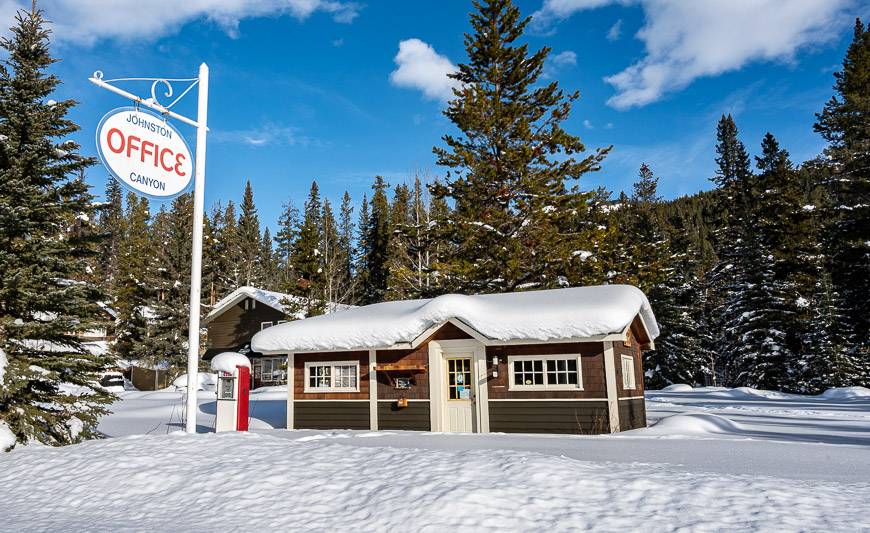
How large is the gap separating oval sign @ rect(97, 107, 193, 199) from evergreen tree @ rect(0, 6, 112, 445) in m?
3.41

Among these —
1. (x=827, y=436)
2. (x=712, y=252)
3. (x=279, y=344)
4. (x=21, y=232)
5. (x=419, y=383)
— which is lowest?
(x=827, y=436)

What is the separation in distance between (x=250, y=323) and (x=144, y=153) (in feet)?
101

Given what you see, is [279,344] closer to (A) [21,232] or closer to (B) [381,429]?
(B) [381,429]

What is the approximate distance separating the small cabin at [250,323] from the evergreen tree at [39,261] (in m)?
24.5

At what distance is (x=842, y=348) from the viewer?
101 feet

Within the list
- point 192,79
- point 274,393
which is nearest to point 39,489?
point 192,79

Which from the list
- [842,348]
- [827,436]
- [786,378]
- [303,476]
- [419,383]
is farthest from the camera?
[786,378]

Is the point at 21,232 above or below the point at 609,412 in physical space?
above

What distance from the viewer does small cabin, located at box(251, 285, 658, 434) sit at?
44.1 ft

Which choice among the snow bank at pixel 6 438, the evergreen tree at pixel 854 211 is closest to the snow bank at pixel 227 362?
the snow bank at pixel 6 438

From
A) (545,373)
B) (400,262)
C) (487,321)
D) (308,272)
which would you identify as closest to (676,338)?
(400,262)

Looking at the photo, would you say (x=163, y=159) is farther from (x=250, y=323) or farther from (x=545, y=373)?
(x=250, y=323)

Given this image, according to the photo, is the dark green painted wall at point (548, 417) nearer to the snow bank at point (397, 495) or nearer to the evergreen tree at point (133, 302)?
the snow bank at point (397, 495)

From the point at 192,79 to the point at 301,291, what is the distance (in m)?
28.0
